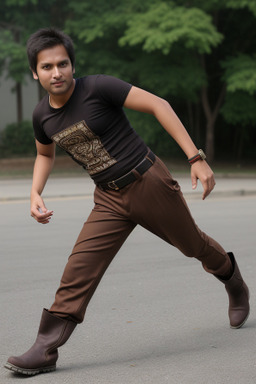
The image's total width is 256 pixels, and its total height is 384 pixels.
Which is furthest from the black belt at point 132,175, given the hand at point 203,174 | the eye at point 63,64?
the eye at point 63,64

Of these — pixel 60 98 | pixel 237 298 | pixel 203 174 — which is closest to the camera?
pixel 203 174

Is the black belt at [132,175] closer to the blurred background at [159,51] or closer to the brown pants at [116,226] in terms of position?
the brown pants at [116,226]

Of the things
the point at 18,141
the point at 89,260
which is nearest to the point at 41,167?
the point at 89,260

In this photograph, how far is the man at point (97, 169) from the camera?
4059mm

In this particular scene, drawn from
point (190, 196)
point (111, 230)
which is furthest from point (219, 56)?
point (111, 230)

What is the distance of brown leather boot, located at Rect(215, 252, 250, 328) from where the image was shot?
16.5ft

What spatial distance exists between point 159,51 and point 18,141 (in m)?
8.42

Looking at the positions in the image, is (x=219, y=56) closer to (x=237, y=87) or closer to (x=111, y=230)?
(x=237, y=87)

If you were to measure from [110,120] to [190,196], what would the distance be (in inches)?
485

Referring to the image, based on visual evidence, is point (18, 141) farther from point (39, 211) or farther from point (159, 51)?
point (39, 211)

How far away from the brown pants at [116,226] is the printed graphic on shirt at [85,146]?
0.19 meters

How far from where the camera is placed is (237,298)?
512cm

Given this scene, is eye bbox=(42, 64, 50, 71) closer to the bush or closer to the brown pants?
→ the brown pants

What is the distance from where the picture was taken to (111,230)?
4.37 m
